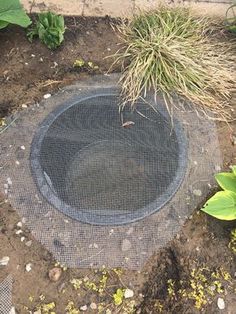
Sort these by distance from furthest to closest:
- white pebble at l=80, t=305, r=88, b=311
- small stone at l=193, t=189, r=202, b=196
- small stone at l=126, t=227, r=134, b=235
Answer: small stone at l=193, t=189, r=202, b=196 < small stone at l=126, t=227, r=134, b=235 < white pebble at l=80, t=305, r=88, b=311

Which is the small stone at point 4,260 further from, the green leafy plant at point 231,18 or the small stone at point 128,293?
the green leafy plant at point 231,18

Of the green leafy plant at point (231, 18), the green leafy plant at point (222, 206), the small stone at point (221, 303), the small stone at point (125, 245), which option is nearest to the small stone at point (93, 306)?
the small stone at point (125, 245)

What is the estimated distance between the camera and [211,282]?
2145 mm

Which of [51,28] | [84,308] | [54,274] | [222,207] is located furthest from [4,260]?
[51,28]

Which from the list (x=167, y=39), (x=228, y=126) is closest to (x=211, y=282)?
(x=228, y=126)

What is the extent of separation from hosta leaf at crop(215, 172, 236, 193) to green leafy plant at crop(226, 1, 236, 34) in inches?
48.2

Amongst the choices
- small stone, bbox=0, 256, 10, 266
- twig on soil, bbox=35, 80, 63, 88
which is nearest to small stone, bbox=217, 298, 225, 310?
small stone, bbox=0, 256, 10, 266

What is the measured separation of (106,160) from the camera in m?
2.47

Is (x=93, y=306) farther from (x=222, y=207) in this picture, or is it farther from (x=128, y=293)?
(x=222, y=207)

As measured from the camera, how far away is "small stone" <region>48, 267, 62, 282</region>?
2.12 metres

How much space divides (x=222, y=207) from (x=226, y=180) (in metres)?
0.16

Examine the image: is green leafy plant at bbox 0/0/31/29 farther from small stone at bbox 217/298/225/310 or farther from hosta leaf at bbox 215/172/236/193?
small stone at bbox 217/298/225/310

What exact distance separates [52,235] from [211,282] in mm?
764

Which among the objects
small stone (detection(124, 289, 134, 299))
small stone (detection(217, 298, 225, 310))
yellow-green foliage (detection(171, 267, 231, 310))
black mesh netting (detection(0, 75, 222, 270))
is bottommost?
small stone (detection(217, 298, 225, 310))
